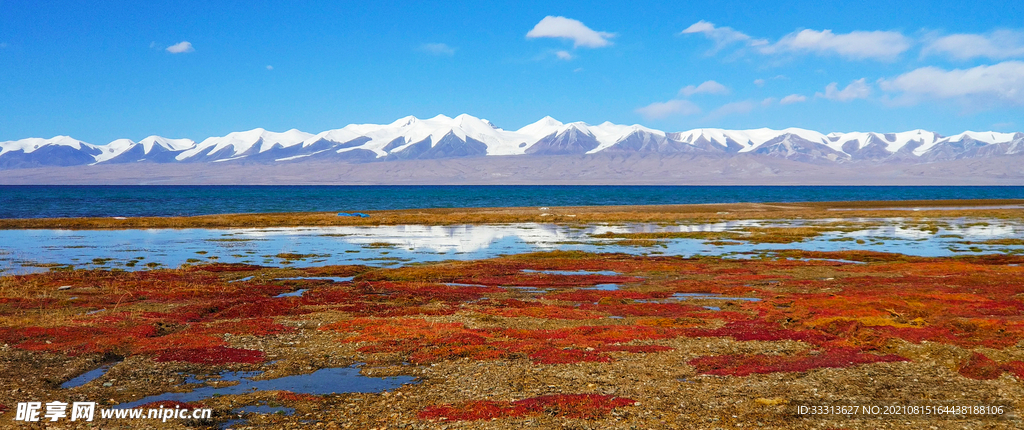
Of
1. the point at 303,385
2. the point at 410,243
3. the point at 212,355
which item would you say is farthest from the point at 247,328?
the point at 410,243

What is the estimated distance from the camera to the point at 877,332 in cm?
2017

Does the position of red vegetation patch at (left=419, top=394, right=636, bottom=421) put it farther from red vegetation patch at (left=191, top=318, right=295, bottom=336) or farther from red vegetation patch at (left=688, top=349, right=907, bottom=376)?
red vegetation patch at (left=191, top=318, right=295, bottom=336)

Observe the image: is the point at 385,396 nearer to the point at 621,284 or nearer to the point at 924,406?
the point at 924,406

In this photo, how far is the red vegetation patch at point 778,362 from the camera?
16562mm

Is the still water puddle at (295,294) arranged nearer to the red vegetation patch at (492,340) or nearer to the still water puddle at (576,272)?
the red vegetation patch at (492,340)

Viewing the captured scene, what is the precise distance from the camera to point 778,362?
17281 millimetres

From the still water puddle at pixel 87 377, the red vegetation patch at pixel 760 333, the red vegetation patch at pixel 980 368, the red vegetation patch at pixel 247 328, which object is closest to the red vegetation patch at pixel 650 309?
the red vegetation patch at pixel 760 333

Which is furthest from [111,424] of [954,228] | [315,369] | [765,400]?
[954,228]

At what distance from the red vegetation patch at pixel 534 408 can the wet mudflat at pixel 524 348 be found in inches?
2.3

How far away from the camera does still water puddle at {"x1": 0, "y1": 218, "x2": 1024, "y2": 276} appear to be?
44500mm

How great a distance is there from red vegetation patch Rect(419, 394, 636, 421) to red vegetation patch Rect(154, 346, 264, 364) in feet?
21.6

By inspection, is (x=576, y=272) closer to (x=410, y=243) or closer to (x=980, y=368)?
(x=980, y=368)

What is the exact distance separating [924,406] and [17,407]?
1783cm

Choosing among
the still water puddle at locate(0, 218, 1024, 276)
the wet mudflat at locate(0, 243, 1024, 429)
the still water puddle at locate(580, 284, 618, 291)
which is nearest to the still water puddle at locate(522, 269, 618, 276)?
the still water puddle at locate(0, 218, 1024, 276)
